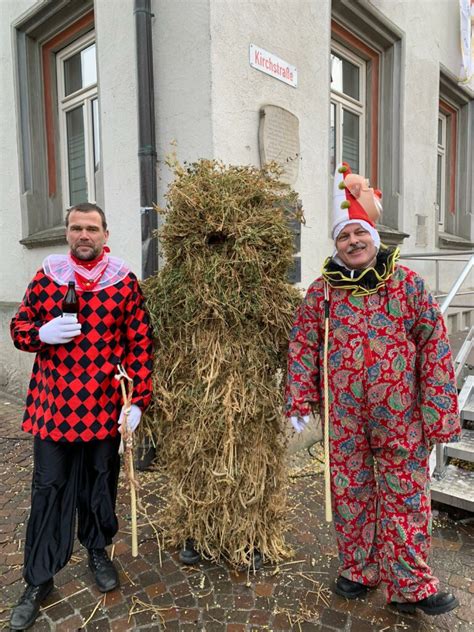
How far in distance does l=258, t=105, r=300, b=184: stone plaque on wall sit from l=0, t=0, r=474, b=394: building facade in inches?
0.5

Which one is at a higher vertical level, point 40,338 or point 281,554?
point 40,338

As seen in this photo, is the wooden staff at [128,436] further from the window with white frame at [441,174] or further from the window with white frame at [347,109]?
the window with white frame at [441,174]

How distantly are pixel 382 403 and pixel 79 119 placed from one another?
5073 mm

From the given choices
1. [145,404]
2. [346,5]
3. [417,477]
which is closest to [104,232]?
[145,404]

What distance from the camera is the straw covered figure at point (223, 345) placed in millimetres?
2199

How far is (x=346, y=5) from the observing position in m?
4.95

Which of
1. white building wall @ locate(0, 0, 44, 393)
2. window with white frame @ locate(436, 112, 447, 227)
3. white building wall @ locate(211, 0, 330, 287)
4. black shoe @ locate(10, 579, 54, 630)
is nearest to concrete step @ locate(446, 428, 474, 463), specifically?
white building wall @ locate(211, 0, 330, 287)

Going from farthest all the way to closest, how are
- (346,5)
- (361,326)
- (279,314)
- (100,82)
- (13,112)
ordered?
1. (13,112)
2. (346,5)
3. (100,82)
4. (279,314)
5. (361,326)

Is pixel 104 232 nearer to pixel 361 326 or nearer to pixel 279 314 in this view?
pixel 279 314

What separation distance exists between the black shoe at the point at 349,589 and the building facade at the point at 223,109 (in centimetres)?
249

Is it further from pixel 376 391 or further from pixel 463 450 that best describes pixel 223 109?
pixel 463 450

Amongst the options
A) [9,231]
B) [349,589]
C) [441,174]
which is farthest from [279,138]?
[441,174]

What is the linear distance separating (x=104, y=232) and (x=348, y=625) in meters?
2.13

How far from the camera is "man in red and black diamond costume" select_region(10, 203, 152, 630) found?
7.24 ft
